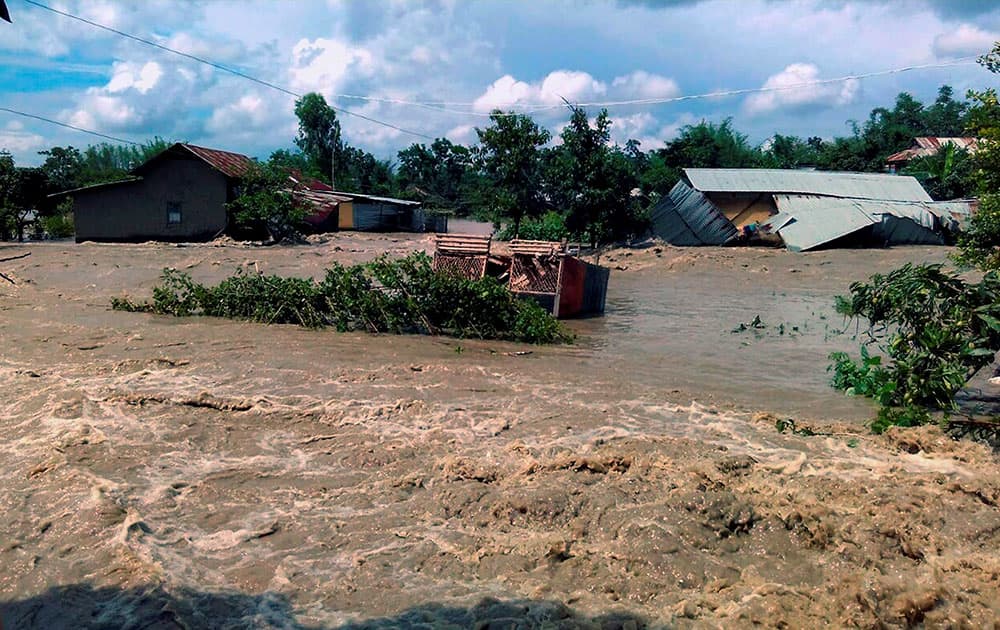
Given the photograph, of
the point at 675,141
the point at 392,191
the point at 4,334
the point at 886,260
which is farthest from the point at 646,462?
the point at 392,191

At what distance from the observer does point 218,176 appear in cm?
2831

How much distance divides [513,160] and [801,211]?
1178cm

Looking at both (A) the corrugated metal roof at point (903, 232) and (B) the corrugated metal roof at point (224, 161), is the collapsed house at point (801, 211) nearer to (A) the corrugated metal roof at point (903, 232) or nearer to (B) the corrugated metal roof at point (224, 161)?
(A) the corrugated metal roof at point (903, 232)

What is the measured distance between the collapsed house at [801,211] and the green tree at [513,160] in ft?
20.5

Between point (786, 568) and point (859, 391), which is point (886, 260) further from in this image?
point (786, 568)

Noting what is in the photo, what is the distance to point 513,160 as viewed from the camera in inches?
1119

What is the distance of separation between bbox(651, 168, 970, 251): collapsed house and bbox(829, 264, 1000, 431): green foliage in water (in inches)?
834

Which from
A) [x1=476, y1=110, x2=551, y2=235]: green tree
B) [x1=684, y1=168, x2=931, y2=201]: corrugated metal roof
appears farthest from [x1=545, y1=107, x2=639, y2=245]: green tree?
[x1=684, y1=168, x2=931, y2=201]: corrugated metal roof

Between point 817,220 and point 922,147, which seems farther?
point 922,147

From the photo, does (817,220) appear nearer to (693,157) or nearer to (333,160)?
(693,157)

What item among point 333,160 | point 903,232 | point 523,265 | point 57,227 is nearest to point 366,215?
point 57,227

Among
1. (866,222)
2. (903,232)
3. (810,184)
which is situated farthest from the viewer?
(810,184)

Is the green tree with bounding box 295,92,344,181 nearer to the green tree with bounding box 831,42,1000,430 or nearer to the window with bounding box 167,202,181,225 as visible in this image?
the window with bounding box 167,202,181,225

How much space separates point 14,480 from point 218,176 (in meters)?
24.2
